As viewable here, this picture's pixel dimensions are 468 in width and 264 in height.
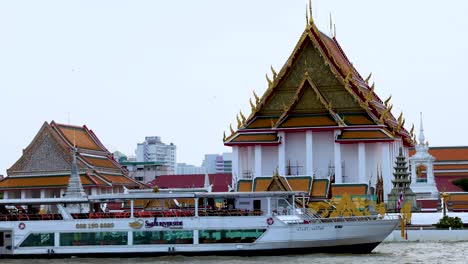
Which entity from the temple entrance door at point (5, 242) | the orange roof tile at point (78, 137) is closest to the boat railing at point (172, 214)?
the temple entrance door at point (5, 242)

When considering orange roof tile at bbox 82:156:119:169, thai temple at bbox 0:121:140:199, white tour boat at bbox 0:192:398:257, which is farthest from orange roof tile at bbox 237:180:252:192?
orange roof tile at bbox 82:156:119:169

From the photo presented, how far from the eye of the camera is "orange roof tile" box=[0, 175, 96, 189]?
6041 centimetres

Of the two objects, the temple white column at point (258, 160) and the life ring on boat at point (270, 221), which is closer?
the life ring on boat at point (270, 221)

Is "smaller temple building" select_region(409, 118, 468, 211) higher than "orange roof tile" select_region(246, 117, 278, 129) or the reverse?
the reverse

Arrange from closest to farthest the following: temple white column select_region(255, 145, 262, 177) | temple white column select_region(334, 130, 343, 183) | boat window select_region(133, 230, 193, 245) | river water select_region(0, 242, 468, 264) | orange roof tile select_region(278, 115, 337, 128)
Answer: river water select_region(0, 242, 468, 264) < boat window select_region(133, 230, 193, 245) < temple white column select_region(334, 130, 343, 183) < orange roof tile select_region(278, 115, 337, 128) < temple white column select_region(255, 145, 262, 177)

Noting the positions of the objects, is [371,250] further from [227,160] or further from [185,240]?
[227,160]

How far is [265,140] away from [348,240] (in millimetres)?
17872

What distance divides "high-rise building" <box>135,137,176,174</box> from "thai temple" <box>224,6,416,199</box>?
105306mm

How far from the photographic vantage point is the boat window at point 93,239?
3088 cm

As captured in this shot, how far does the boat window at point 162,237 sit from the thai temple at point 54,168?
1174 inches

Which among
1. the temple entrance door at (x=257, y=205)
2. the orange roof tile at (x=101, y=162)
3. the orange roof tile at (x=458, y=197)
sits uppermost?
the orange roof tile at (x=101, y=162)

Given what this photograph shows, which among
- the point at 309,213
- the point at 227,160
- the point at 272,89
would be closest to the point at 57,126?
the point at 272,89

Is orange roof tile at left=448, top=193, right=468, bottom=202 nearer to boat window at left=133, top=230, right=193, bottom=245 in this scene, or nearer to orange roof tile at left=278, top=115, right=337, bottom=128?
orange roof tile at left=278, top=115, right=337, bottom=128

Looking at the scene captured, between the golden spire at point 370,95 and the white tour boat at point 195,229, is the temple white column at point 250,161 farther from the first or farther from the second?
the white tour boat at point 195,229
